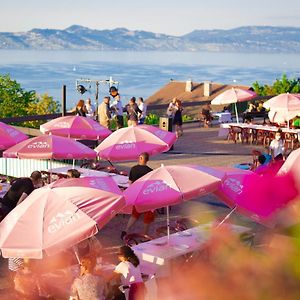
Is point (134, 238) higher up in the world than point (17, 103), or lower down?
higher up

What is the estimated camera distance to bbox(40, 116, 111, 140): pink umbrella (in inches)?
625

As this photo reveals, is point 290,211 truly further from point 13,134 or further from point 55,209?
point 13,134

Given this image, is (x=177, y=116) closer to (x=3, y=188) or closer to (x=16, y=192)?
(x=3, y=188)

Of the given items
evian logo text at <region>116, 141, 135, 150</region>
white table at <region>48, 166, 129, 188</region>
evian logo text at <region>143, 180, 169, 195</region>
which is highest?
evian logo text at <region>143, 180, 169, 195</region>

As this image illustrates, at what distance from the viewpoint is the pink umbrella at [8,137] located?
14336 mm

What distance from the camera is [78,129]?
16.0 m

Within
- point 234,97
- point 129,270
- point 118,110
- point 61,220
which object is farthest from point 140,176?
point 234,97

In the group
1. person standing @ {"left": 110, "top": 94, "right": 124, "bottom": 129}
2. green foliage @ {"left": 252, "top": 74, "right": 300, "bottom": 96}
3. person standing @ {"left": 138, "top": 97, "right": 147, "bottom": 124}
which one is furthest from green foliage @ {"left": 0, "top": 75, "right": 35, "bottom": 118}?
person standing @ {"left": 110, "top": 94, "right": 124, "bottom": 129}

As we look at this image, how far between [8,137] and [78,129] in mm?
2061

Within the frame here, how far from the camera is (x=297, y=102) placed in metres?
21.2

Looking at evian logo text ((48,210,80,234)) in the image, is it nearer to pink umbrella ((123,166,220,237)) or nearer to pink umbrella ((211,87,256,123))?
pink umbrella ((123,166,220,237))

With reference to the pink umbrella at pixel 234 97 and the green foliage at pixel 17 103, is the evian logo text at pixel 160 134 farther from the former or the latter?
the green foliage at pixel 17 103

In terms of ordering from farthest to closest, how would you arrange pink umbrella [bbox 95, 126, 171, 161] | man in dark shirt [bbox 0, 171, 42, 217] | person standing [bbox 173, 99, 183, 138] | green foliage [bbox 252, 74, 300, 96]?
1. green foliage [bbox 252, 74, 300, 96]
2. person standing [bbox 173, 99, 183, 138]
3. pink umbrella [bbox 95, 126, 171, 161]
4. man in dark shirt [bbox 0, 171, 42, 217]

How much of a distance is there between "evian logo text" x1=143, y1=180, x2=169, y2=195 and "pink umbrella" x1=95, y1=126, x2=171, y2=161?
4.37 meters
